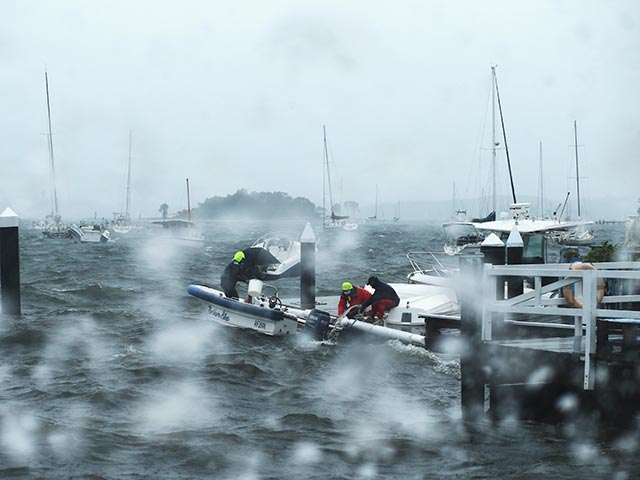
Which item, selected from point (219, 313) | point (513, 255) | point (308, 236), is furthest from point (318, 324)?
point (513, 255)

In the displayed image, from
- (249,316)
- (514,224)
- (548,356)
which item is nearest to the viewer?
(548,356)

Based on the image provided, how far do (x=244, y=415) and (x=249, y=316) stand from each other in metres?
7.04

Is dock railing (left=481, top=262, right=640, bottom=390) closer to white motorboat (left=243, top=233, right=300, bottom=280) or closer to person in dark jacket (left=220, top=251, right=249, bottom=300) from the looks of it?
person in dark jacket (left=220, top=251, right=249, bottom=300)

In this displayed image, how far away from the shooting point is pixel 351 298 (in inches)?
690

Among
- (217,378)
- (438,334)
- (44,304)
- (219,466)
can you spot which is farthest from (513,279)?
(44,304)

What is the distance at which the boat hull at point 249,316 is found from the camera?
1781 centimetres

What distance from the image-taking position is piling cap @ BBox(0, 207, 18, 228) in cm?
1795

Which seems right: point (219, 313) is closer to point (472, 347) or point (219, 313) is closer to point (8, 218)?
point (8, 218)

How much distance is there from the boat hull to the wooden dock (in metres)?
7.31

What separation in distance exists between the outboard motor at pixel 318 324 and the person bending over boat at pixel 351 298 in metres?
0.44

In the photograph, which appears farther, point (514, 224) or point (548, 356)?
point (514, 224)

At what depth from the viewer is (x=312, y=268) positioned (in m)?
19.0

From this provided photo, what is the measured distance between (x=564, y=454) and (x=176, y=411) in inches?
219

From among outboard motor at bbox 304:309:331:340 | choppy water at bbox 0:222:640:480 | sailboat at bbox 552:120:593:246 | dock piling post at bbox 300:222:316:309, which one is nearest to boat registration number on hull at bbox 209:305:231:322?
choppy water at bbox 0:222:640:480
